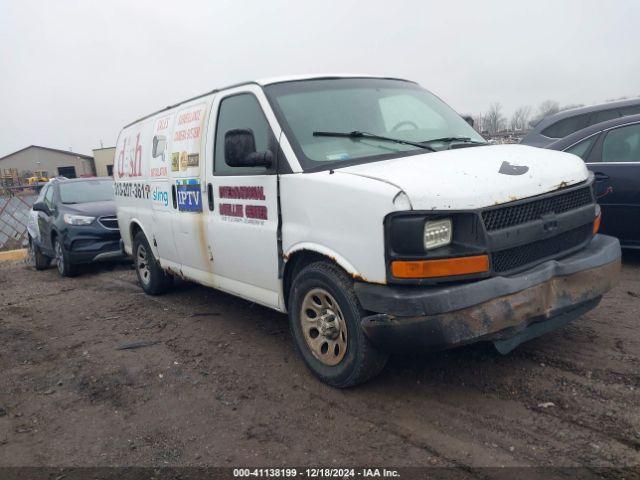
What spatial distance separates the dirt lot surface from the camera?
9.26 feet

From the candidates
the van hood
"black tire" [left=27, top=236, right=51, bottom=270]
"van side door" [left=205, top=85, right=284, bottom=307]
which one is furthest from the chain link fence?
the van hood

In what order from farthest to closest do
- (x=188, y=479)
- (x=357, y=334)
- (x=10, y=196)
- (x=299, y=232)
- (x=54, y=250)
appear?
(x=10, y=196)
(x=54, y=250)
(x=299, y=232)
(x=357, y=334)
(x=188, y=479)

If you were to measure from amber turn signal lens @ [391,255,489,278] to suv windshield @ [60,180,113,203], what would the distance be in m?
7.67

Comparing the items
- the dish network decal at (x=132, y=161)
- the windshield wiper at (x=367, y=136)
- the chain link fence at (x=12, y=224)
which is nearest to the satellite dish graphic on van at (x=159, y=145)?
the dish network decal at (x=132, y=161)

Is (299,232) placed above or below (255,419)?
above

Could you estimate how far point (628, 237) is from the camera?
18.7 ft

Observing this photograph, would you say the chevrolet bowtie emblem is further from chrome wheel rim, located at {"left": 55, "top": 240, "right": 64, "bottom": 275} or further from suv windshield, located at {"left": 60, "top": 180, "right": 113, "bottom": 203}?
suv windshield, located at {"left": 60, "top": 180, "right": 113, "bottom": 203}

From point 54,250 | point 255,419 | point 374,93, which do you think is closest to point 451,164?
point 374,93

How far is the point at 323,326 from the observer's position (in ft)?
11.6

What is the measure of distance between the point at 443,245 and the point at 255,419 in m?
1.55

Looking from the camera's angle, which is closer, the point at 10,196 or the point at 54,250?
the point at 54,250

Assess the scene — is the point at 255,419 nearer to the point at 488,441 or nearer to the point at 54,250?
the point at 488,441

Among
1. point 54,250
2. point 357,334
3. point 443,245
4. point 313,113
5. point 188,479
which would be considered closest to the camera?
point 188,479

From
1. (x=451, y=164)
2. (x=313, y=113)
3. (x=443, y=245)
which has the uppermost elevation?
(x=313, y=113)
